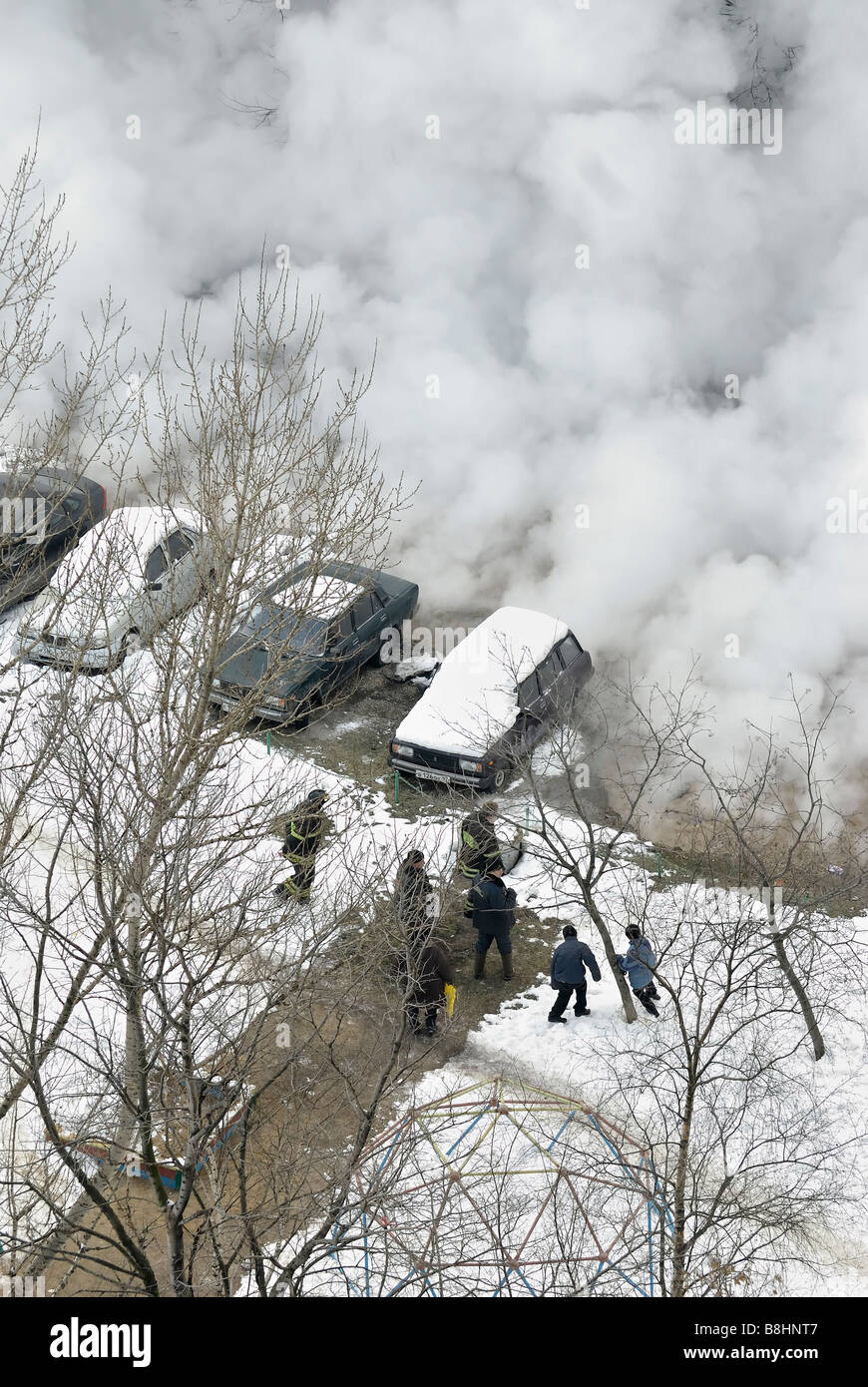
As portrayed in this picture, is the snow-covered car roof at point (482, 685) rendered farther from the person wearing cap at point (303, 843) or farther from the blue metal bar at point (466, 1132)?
the blue metal bar at point (466, 1132)

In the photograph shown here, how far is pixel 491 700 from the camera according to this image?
1312 centimetres

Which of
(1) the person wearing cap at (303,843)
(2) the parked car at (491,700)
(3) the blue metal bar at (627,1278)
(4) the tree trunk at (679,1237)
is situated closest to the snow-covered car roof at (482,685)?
(2) the parked car at (491,700)

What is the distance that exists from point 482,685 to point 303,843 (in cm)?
434

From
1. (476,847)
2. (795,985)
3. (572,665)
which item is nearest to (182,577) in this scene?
(476,847)

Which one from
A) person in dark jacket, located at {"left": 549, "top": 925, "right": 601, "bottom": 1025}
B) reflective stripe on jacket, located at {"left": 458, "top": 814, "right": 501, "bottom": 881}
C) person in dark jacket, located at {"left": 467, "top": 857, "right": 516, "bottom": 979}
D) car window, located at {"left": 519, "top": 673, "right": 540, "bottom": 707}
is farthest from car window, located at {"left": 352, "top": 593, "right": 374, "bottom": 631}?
person in dark jacket, located at {"left": 549, "top": 925, "right": 601, "bottom": 1025}

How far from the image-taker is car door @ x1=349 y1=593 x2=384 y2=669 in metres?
14.2

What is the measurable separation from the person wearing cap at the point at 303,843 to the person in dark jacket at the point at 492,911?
139 cm

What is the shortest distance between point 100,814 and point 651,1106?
15.9ft

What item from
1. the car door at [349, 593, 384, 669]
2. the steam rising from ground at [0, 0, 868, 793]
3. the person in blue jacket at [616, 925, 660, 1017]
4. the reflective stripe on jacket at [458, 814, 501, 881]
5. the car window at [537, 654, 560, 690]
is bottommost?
the person in blue jacket at [616, 925, 660, 1017]

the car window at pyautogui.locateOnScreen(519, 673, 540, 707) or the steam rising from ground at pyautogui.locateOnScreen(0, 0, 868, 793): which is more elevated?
the steam rising from ground at pyautogui.locateOnScreen(0, 0, 868, 793)

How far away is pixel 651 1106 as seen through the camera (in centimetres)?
962

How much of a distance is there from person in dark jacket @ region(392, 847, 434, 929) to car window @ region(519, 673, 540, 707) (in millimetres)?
4052

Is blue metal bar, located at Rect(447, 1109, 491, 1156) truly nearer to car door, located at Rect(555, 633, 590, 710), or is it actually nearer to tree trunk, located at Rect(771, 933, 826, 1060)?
tree trunk, located at Rect(771, 933, 826, 1060)
